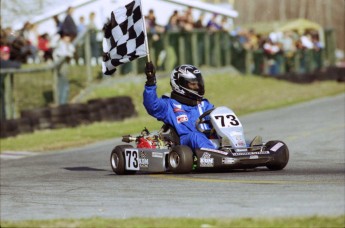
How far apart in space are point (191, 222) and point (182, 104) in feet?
14.8

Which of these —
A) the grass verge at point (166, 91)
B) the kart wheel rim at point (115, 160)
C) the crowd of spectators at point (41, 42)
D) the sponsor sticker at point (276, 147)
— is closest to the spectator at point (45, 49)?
the crowd of spectators at point (41, 42)

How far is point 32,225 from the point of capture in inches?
316

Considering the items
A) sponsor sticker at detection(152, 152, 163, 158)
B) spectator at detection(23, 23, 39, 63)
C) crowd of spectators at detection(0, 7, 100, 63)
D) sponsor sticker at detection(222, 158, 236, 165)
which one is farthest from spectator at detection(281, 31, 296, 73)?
sponsor sticker at detection(222, 158, 236, 165)

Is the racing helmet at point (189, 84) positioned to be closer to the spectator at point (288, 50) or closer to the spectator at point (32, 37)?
the spectator at point (32, 37)

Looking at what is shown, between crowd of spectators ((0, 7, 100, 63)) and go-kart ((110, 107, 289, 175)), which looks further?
crowd of spectators ((0, 7, 100, 63))

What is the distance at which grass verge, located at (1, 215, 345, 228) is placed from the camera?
25.0 feet

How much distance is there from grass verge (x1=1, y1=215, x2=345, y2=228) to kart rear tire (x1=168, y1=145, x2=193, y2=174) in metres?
3.28

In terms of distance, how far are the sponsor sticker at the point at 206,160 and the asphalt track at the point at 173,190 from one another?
161 mm

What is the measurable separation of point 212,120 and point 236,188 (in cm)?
210

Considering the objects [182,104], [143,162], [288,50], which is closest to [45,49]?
[182,104]

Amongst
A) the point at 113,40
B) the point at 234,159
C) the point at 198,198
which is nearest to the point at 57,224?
the point at 198,198

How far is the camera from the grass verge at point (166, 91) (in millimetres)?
19328

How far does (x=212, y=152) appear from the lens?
11453 millimetres

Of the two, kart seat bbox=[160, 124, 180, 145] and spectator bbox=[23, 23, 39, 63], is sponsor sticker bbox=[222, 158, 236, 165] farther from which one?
spectator bbox=[23, 23, 39, 63]
